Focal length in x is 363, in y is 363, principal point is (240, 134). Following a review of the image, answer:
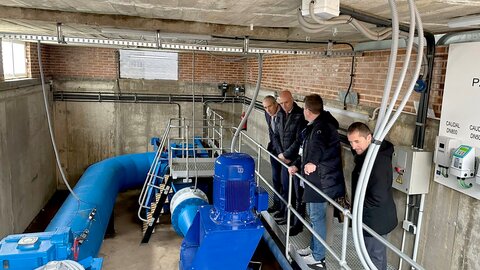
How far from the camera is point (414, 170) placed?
3.20 meters

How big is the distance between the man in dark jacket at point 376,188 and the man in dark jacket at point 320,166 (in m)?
0.47

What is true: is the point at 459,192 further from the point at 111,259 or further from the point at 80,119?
the point at 80,119

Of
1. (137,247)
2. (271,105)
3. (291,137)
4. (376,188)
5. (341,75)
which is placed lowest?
(137,247)

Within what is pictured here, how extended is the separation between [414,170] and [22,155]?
22.2 feet

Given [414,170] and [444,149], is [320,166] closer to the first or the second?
[414,170]

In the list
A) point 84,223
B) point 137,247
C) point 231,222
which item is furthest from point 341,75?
point 137,247

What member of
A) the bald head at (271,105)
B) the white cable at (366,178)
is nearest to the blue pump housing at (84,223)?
the white cable at (366,178)

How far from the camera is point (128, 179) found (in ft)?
26.6

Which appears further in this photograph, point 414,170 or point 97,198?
point 97,198

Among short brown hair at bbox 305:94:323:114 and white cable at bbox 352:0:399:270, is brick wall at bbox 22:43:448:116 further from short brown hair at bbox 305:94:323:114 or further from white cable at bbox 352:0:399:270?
A: white cable at bbox 352:0:399:270

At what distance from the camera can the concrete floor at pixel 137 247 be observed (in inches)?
229

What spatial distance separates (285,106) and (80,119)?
7175 mm

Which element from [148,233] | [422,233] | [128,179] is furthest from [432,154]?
[128,179]

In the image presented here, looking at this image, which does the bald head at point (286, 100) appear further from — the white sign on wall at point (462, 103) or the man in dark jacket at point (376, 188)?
the white sign on wall at point (462, 103)
